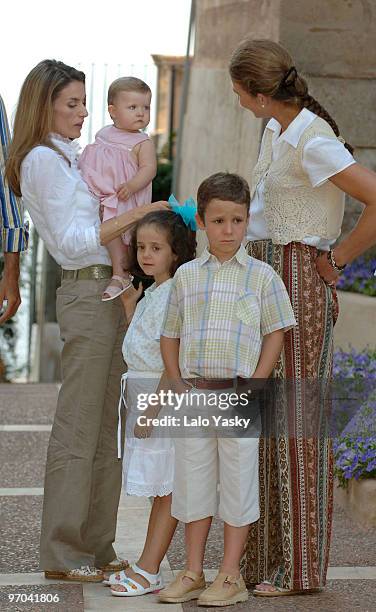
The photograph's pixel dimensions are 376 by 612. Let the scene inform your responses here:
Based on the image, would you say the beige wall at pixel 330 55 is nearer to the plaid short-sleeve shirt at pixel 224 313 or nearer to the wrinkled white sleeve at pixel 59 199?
the wrinkled white sleeve at pixel 59 199

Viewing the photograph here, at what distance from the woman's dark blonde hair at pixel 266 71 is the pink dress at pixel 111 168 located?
462mm

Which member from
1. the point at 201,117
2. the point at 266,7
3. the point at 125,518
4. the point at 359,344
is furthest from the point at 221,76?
the point at 125,518

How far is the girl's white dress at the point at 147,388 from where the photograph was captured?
156 inches

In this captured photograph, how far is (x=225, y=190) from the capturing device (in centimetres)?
384

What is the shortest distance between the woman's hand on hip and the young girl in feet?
1.35

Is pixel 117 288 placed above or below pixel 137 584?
above

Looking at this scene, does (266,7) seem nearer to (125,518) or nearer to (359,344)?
(359,344)

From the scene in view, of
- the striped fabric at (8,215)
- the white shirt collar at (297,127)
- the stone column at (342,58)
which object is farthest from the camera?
the stone column at (342,58)

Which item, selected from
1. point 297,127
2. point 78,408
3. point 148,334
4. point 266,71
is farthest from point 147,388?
point 266,71

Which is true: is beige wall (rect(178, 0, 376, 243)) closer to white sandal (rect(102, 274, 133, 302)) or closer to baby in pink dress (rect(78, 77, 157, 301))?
baby in pink dress (rect(78, 77, 157, 301))

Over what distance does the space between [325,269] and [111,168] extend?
777 mm

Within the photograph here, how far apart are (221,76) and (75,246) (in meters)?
5.99

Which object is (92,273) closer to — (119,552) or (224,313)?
(224,313)

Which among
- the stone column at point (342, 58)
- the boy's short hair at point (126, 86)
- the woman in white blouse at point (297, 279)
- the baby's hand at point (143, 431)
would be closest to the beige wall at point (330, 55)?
the stone column at point (342, 58)
